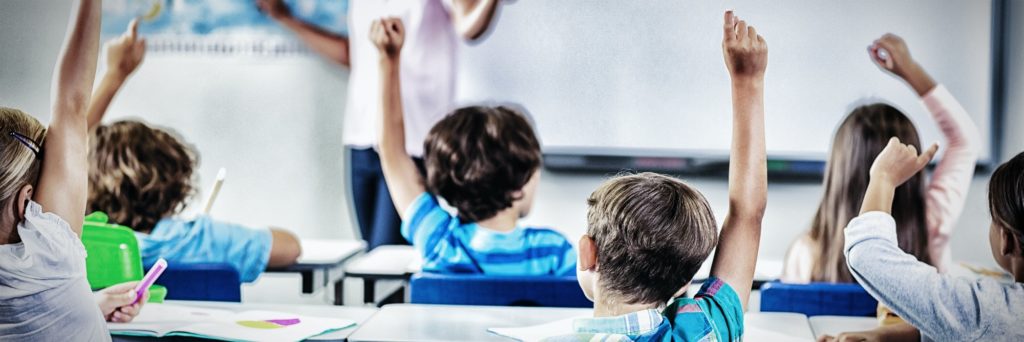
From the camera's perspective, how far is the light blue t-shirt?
7.84ft

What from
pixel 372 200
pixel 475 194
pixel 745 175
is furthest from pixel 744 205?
pixel 372 200

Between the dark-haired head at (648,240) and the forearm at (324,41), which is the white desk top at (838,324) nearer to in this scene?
the dark-haired head at (648,240)

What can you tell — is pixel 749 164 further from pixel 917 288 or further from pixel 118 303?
pixel 118 303

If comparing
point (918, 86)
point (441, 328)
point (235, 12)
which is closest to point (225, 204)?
point (235, 12)

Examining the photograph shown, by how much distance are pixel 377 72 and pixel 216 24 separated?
522mm

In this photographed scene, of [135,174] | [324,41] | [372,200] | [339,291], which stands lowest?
[339,291]

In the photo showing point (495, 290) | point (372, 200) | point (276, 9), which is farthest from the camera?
point (372, 200)

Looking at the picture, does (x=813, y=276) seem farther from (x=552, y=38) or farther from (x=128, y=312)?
(x=128, y=312)

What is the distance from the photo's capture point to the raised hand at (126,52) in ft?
9.25

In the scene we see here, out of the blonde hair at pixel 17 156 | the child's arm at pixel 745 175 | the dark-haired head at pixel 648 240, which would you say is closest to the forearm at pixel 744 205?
the child's arm at pixel 745 175

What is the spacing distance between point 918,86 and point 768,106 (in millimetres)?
369

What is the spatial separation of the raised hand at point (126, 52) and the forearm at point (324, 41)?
480mm

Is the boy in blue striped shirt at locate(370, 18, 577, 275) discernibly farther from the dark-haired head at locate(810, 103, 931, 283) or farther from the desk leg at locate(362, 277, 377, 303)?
the dark-haired head at locate(810, 103, 931, 283)

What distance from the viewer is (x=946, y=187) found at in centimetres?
235
